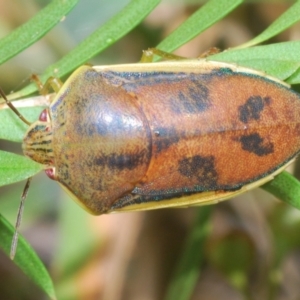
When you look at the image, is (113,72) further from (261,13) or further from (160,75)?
(261,13)

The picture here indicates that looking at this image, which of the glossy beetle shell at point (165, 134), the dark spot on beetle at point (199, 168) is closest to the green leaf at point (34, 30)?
the glossy beetle shell at point (165, 134)

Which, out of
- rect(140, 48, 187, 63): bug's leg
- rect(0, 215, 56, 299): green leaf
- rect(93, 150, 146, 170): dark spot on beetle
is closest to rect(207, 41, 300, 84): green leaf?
rect(140, 48, 187, 63): bug's leg

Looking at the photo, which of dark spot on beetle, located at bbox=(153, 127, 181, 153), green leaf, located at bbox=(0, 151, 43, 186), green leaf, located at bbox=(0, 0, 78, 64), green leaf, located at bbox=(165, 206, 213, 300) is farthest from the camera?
green leaf, located at bbox=(165, 206, 213, 300)

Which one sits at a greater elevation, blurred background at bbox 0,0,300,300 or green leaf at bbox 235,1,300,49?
green leaf at bbox 235,1,300,49

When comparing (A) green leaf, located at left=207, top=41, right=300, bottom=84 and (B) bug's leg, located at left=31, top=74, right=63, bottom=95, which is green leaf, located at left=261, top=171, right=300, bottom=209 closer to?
(A) green leaf, located at left=207, top=41, right=300, bottom=84

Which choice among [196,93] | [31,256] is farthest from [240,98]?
[31,256]

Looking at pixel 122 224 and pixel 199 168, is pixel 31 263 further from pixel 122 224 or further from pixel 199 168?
pixel 122 224

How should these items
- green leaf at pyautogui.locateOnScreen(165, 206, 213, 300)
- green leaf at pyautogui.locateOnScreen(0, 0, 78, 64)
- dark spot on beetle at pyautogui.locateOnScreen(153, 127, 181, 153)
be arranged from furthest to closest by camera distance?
green leaf at pyautogui.locateOnScreen(165, 206, 213, 300)
dark spot on beetle at pyautogui.locateOnScreen(153, 127, 181, 153)
green leaf at pyautogui.locateOnScreen(0, 0, 78, 64)
